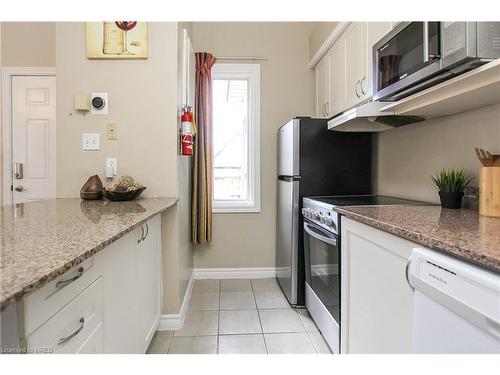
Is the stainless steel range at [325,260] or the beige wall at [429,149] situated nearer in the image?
the beige wall at [429,149]

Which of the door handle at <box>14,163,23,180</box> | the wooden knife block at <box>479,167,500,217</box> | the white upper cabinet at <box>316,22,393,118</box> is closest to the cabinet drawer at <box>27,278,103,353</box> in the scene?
the wooden knife block at <box>479,167,500,217</box>

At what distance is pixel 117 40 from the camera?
1.99m

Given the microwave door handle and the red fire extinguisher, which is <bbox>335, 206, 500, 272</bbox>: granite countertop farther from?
the red fire extinguisher

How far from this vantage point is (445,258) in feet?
2.57

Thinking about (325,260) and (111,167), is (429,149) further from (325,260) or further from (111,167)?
(111,167)

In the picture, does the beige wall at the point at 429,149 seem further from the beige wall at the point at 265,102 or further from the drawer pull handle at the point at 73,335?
the drawer pull handle at the point at 73,335

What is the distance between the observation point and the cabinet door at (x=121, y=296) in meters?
1.05

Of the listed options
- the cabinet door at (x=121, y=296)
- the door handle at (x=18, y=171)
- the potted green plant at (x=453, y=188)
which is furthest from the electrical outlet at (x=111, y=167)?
the potted green plant at (x=453, y=188)

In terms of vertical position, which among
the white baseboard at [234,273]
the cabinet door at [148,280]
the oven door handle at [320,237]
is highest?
the oven door handle at [320,237]

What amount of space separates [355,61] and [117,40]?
1.69 meters

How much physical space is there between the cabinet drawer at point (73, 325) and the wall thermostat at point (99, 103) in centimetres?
143

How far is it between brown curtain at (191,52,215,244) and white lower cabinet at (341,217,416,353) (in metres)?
1.63
